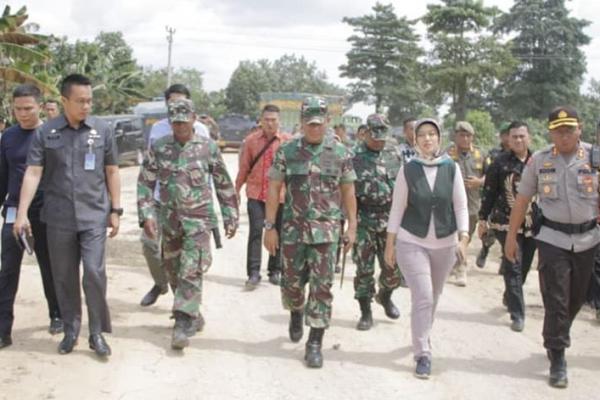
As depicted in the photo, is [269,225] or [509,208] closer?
[269,225]

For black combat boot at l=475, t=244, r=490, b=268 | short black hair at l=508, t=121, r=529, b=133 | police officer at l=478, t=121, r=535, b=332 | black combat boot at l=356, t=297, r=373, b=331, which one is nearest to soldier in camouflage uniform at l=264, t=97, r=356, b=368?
black combat boot at l=356, t=297, r=373, b=331

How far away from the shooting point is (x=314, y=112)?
538cm

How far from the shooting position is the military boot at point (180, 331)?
5449mm

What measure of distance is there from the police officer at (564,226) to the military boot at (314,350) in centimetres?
164

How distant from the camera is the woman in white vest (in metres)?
5.16

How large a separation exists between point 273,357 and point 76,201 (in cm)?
188

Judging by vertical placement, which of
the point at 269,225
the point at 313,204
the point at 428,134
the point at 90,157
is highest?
the point at 428,134

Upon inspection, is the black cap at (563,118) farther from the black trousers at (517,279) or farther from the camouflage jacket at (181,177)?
the camouflage jacket at (181,177)

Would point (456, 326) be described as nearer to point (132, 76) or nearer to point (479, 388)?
point (479, 388)

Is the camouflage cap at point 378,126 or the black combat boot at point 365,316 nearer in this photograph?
the camouflage cap at point 378,126

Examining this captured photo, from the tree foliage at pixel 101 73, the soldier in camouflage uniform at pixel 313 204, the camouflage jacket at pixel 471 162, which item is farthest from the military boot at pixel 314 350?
the tree foliage at pixel 101 73

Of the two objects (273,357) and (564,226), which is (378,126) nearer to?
(564,226)

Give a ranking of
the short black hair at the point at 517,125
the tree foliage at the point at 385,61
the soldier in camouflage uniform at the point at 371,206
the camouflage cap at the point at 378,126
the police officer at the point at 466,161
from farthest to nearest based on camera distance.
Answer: the tree foliage at the point at 385,61, the police officer at the point at 466,161, the short black hair at the point at 517,125, the soldier in camouflage uniform at the point at 371,206, the camouflage cap at the point at 378,126

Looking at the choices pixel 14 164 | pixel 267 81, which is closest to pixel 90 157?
pixel 14 164
